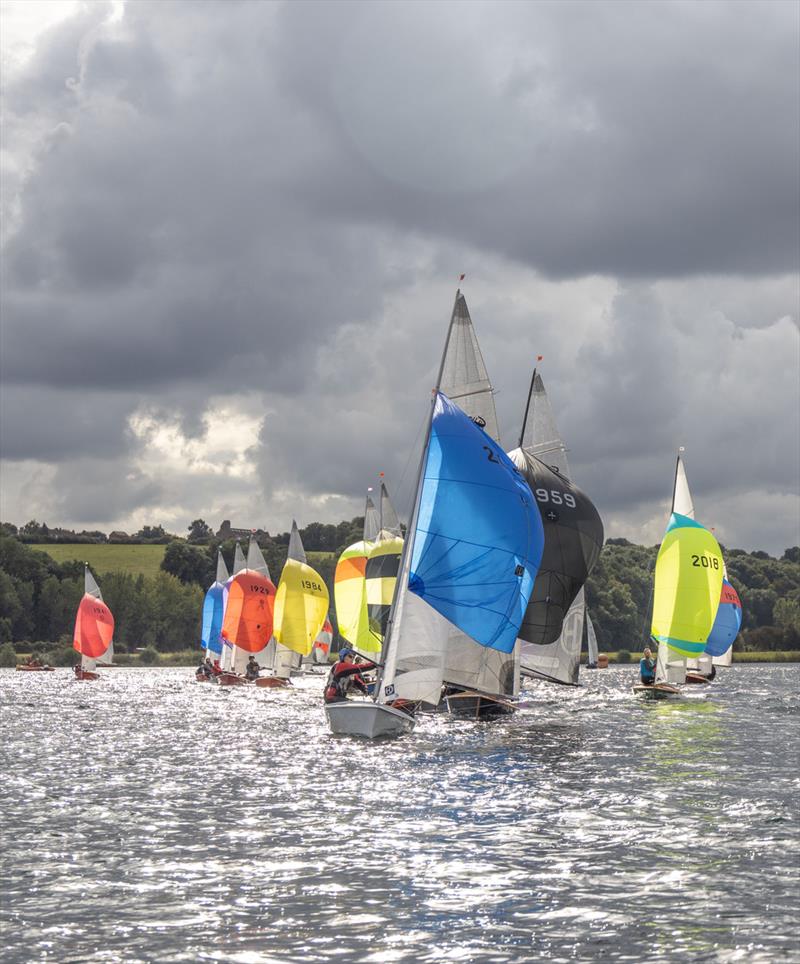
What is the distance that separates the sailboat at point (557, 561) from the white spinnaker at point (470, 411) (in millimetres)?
4896

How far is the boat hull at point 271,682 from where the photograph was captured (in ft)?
263

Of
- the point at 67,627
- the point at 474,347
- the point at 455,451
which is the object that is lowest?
the point at 67,627

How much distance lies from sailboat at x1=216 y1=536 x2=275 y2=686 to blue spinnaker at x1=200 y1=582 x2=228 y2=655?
12075mm

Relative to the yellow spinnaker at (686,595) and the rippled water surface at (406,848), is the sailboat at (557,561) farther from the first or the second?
the rippled water surface at (406,848)

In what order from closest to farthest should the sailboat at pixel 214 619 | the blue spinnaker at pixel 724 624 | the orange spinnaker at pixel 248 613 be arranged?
1. the orange spinnaker at pixel 248 613
2. the blue spinnaker at pixel 724 624
3. the sailboat at pixel 214 619

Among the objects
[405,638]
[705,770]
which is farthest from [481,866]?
[405,638]

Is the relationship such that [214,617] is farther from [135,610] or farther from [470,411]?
[135,610]

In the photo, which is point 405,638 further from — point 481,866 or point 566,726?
point 481,866

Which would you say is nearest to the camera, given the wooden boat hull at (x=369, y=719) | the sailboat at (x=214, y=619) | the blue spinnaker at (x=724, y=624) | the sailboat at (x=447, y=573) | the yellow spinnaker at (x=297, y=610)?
the wooden boat hull at (x=369, y=719)

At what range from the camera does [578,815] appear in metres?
24.0

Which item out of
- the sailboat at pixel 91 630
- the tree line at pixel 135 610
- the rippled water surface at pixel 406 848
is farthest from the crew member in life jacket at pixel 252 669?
the tree line at pixel 135 610

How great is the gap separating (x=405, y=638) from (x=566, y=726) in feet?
39.6

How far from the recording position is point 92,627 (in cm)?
10600

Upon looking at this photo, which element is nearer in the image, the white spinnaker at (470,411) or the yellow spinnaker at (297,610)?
the white spinnaker at (470,411)
